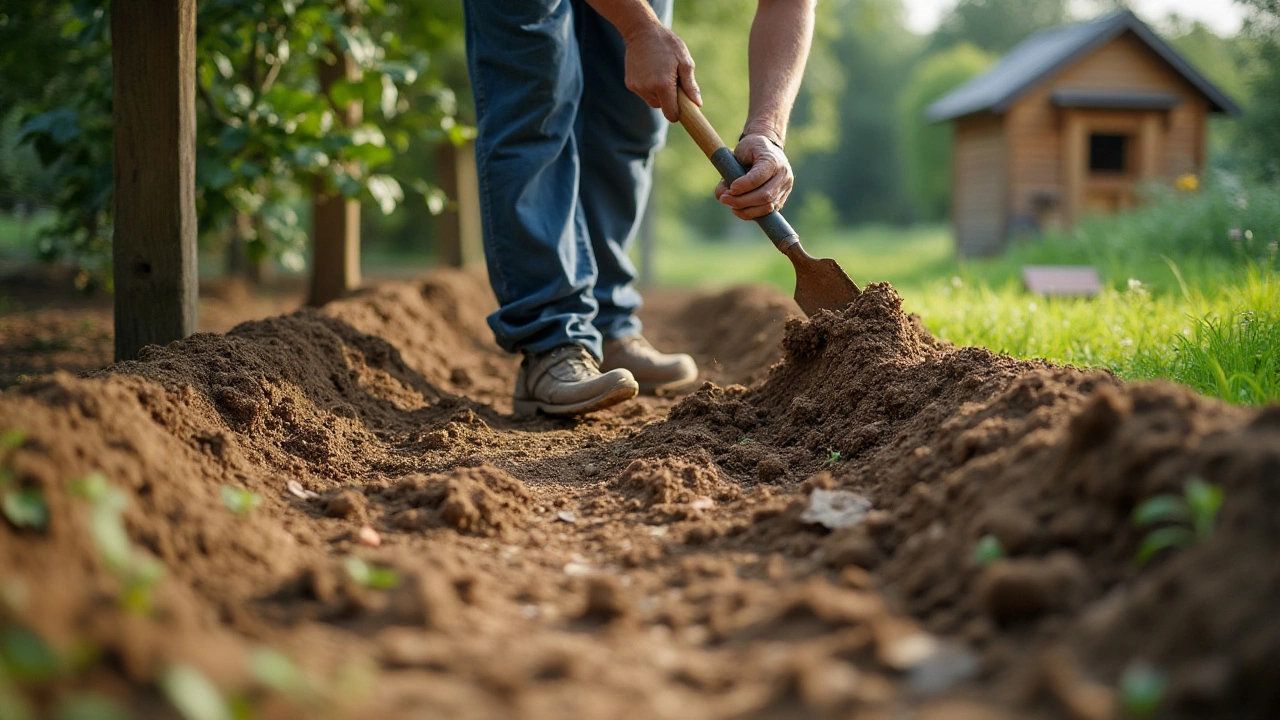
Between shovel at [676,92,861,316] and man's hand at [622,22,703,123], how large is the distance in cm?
4

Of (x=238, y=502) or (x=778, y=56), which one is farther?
(x=778, y=56)

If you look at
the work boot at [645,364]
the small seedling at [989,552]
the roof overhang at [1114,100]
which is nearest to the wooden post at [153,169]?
the work boot at [645,364]

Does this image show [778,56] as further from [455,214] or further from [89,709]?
[455,214]

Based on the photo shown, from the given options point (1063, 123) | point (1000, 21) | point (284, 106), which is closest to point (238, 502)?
point (284, 106)

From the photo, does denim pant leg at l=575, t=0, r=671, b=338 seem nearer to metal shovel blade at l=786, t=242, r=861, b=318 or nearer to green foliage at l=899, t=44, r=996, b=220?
metal shovel blade at l=786, t=242, r=861, b=318

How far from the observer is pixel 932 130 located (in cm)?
3200

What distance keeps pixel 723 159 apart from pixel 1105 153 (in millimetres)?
15597

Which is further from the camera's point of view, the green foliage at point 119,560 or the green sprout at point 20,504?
the green sprout at point 20,504

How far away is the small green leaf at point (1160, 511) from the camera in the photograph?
1269 mm

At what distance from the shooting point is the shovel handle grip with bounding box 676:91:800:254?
9.61 feet

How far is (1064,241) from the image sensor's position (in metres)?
8.61

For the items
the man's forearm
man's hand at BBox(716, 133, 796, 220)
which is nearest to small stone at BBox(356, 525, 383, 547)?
man's hand at BBox(716, 133, 796, 220)

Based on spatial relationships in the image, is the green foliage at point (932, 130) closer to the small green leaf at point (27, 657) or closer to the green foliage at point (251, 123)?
the green foliage at point (251, 123)

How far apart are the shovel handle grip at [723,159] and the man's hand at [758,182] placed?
3 cm
